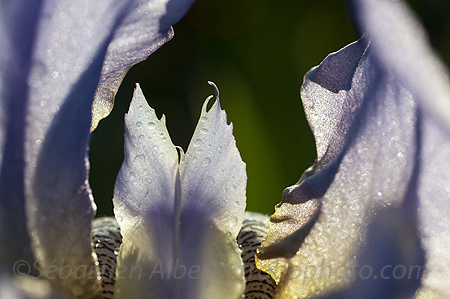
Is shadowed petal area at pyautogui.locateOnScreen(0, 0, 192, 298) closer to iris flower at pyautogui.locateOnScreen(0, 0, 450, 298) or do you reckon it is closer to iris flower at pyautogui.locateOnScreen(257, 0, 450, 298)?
iris flower at pyautogui.locateOnScreen(0, 0, 450, 298)

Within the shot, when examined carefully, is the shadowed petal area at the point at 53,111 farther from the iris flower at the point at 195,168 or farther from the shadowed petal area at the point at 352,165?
the shadowed petal area at the point at 352,165

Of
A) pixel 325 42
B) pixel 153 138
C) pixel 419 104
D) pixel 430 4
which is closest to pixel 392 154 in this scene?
pixel 419 104

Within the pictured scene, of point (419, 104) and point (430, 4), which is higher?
point (419, 104)

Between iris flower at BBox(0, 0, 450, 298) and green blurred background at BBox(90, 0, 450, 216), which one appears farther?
green blurred background at BBox(90, 0, 450, 216)

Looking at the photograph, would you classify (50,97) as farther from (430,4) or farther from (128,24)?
(430,4)

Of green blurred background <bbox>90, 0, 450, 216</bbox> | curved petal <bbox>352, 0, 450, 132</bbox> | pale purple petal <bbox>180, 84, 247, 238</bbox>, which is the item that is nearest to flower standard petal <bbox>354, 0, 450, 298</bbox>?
curved petal <bbox>352, 0, 450, 132</bbox>

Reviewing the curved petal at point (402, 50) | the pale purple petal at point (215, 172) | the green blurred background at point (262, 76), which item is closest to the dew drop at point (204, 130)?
the pale purple petal at point (215, 172)

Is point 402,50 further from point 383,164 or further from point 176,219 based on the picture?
point 176,219
